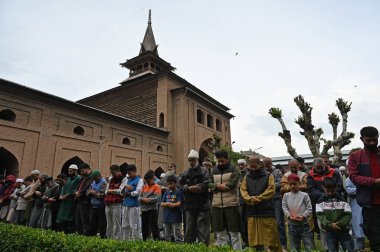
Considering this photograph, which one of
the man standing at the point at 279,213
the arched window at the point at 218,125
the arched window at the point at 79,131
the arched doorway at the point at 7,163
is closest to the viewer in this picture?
the man standing at the point at 279,213

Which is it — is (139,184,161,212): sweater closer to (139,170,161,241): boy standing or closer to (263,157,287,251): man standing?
(139,170,161,241): boy standing

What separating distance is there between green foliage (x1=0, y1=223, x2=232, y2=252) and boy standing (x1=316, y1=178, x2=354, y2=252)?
6.29 feet

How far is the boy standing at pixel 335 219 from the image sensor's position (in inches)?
173

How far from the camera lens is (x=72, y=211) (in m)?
7.62

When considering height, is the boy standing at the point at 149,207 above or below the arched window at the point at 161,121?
below

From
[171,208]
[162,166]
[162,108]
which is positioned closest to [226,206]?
[171,208]

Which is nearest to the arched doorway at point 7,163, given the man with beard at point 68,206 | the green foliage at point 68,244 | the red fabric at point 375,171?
the man with beard at point 68,206

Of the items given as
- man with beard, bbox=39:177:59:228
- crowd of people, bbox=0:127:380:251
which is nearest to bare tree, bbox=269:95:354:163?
crowd of people, bbox=0:127:380:251

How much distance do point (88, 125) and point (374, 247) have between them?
834 inches

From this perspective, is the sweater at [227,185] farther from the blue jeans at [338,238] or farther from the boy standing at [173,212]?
the blue jeans at [338,238]

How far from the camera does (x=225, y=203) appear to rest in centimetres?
521

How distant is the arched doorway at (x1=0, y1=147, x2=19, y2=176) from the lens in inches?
675

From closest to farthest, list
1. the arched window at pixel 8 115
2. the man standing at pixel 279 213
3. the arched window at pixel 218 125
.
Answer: the man standing at pixel 279 213 → the arched window at pixel 8 115 → the arched window at pixel 218 125

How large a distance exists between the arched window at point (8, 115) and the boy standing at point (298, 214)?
18069 mm
